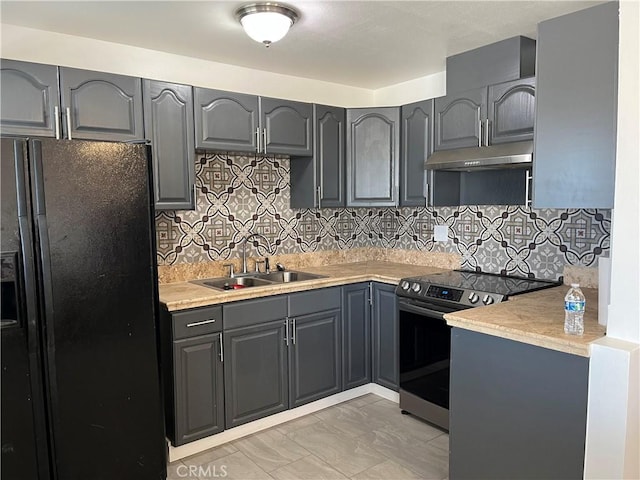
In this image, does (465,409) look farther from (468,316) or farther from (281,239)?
(281,239)

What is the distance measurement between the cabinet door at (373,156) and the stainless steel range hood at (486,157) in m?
0.36

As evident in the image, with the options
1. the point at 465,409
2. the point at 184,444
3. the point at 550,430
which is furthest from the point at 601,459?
the point at 184,444

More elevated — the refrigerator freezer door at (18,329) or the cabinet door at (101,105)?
the cabinet door at (101,105)

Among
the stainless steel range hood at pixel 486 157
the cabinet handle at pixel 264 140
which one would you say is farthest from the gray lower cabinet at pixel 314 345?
the stainless steel range hood at pixel 486 157

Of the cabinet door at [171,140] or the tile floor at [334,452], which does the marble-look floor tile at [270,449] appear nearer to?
the tile floor at [334,452]

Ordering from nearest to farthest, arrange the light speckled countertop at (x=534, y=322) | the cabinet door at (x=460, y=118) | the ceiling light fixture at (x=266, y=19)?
1. the light speckled countertop at (x=534, y=322)
2. the ceiling light fixture at (x=266, y=19)
3. the cabinet door at (x=460, y=118)

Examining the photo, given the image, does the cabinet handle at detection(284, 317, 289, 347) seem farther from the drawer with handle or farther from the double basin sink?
the drawer with handle

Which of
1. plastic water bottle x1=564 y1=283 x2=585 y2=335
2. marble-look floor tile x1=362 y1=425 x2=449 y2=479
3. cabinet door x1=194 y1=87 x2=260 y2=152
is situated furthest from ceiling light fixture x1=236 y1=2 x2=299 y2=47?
marble-look floor tile x1=362 y1=425 x2=449 y2=479

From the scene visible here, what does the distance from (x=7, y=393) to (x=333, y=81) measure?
2.97m

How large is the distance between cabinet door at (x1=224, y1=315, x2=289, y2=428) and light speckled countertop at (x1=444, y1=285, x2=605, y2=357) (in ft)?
4.07

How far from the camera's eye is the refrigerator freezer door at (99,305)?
6.66 ft

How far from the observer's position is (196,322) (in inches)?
104

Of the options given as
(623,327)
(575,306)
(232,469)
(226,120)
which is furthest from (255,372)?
(623,327)

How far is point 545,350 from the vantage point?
1816 mm
